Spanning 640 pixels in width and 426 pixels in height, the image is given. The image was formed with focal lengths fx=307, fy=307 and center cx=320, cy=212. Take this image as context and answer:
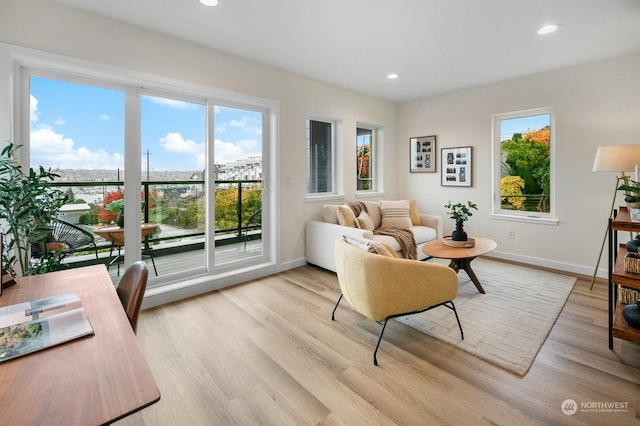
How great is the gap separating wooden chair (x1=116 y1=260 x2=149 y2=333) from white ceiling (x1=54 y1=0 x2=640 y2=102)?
2209 mm

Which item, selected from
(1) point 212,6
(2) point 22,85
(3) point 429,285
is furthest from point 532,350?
(2) point 22,85

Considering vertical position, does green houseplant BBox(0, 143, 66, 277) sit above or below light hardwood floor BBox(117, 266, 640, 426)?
above

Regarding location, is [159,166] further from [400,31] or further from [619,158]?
[619,158]

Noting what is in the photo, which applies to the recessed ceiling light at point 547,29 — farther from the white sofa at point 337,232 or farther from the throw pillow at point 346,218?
the throw pillow at point 346,218

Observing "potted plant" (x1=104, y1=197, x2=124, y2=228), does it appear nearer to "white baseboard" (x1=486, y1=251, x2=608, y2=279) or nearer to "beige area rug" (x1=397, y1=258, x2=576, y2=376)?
"beige area rug" (x1=397, y1=258, x2=576, y2=376)

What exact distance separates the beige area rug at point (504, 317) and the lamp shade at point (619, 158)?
134 centimetres

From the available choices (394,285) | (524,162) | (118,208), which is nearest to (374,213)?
(524,162)

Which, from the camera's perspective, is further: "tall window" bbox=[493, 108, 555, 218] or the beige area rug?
"tall window" bbox=[493, 108, 555, 218]

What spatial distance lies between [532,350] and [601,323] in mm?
921

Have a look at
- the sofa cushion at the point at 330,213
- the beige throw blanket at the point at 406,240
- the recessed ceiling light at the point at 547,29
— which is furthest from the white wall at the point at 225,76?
the recessed ceiling light at the point at 547,29

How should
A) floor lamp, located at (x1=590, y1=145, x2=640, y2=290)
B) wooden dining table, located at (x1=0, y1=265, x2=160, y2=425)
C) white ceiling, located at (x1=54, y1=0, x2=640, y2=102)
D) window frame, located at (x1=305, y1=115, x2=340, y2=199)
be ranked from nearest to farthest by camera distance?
wooden dining table, located at (x1=0, y1=265, x2=160, y2=425), white ceiling, located at (x1=54, y1=0, x2=640, y2=102), floor lamp, located at (x1=590, y1=145, x2=640, y2=290), window frame, located at (x1=305, y1=115, x2=340, y2=199)

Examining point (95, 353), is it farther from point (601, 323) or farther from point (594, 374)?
point (601, 323)

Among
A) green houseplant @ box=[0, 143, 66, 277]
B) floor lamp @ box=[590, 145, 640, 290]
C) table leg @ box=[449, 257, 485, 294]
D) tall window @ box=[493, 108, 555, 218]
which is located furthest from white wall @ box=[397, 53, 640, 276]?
green houseplant @ box=[0, 143, 66, 277]

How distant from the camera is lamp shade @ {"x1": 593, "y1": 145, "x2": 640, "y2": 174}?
2959 mm
